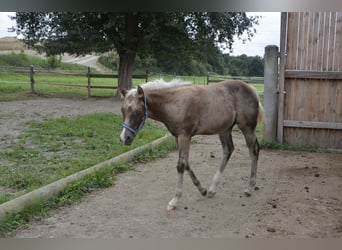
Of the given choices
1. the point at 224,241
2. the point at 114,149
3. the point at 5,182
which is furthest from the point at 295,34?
the point at 5,182

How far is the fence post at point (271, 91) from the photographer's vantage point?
629 centimetres

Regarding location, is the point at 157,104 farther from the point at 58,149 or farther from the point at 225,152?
the point at 58,149

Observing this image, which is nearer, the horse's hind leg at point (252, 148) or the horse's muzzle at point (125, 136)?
the horse's muzzle at point (125, 136)

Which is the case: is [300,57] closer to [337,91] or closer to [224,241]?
[337,91]

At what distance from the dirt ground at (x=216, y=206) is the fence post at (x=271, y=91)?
0.67m

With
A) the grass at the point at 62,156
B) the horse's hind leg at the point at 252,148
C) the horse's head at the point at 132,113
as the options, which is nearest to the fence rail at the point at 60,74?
the grass at the point at 62,156

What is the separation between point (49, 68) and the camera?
14.7m

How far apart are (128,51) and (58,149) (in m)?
6.19

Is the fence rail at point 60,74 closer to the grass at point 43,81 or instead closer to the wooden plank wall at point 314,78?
the grass at point 43,81

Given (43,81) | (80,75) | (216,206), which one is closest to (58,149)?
(216,206)

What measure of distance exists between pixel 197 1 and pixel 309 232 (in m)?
2.03

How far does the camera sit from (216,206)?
3783 mm

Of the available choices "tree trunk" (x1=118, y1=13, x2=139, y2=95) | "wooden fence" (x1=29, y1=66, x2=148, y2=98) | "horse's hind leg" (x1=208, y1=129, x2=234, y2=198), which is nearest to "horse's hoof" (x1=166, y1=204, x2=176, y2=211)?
"horse's hind leg" (x1=208, y1=129, x2=234, y2=198)

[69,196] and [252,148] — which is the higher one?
[252,148]
